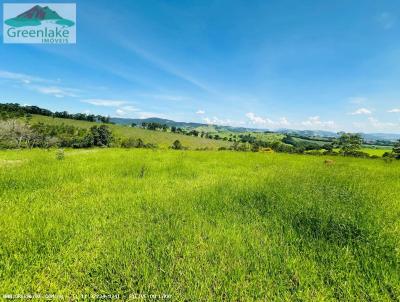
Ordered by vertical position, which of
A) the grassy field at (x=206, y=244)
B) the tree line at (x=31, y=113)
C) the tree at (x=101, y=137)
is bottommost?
the tree at (x=101, y=137)

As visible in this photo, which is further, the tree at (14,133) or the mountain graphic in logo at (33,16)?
the tree at (14,133)

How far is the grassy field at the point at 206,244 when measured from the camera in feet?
9.33

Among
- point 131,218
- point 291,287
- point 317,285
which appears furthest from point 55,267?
point 317,285

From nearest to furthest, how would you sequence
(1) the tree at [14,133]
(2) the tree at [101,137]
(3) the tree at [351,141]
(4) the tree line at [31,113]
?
(1) the tree at [14,133], (3) the tree at [351,141], (2) the tree at [101,137], (4) the tree line at [31,113]

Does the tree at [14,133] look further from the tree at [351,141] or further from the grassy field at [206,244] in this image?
the tree at [351,141]

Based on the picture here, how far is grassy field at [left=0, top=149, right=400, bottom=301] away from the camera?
9.33 ft

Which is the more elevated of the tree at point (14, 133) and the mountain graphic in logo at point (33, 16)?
the mountain graphic in logo at point (33, 16)

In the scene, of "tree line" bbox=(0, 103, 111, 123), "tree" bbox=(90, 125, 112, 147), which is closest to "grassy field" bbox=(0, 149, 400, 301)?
"tree" bbox=(90, 125, 112, 147)

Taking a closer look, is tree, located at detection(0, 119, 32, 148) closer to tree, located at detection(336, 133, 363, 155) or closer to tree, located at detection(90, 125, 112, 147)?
tree, located at detection(90, 125, 112, 147)

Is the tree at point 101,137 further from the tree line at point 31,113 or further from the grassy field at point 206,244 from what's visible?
the grassy field at point 206,244

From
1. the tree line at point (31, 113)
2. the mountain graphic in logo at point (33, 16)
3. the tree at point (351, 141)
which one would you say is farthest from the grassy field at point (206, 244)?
the tree line at point (31, 113)

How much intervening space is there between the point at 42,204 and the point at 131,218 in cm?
261

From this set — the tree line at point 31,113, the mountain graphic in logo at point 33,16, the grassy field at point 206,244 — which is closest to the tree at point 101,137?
the tree line at point 31,113

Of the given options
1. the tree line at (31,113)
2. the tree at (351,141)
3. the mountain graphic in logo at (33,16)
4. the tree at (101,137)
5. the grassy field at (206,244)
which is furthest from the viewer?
the tree line at (31,113)
